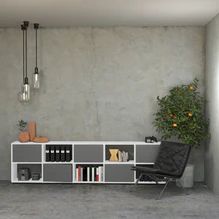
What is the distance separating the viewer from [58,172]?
277 inches

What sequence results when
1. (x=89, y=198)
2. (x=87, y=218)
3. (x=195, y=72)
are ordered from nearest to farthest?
(x=87, y=218)
(x=89, y=198)
(x=195, y=72)

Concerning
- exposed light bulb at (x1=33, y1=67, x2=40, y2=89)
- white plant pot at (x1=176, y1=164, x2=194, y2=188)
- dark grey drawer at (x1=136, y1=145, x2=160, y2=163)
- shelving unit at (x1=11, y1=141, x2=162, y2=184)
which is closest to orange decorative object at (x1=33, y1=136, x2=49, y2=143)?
shelving unit at (x1=11, y1=141, x2=162, y2=184)

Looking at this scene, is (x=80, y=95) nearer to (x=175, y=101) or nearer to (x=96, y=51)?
(x=96, y=51)

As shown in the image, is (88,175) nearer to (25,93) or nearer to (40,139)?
(40,139)

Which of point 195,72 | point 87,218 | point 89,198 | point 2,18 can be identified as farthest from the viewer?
point 195,72

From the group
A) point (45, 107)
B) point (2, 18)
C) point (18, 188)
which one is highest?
point (2, 18)

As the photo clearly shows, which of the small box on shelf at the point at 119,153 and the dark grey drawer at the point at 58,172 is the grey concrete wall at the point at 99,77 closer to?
the small box on shelf at the point at 119,153

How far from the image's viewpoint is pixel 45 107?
741 centimetres

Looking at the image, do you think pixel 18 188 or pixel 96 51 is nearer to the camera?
pixel 18 188

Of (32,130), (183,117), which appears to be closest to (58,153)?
(32,130)

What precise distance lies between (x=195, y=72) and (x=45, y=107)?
2.61 m

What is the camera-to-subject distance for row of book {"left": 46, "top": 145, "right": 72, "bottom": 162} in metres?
7.07

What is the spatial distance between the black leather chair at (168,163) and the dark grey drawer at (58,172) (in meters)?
1.15

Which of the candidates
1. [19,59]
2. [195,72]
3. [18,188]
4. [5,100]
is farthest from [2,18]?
[195,72]
